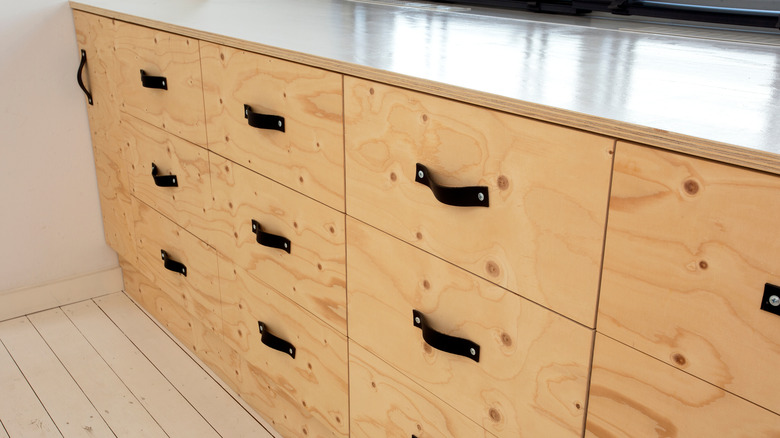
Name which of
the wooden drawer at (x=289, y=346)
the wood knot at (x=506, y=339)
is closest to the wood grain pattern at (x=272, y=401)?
the wooden drawer at (x=289, y=346)

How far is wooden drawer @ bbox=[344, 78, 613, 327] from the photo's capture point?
798 millimetres

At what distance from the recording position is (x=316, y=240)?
127cm

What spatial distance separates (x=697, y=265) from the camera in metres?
0.70

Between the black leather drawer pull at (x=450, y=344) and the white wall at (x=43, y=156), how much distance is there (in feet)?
5.04

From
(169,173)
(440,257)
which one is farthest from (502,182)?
(169,173)

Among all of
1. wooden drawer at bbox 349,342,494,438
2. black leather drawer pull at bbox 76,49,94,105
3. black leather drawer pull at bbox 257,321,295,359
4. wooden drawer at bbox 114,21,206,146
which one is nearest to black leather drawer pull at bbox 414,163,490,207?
wooden drawer at bbox 349,342,494,438

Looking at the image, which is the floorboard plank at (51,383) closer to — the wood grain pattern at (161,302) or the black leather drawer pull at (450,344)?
the wood grain pattern at (161,302)

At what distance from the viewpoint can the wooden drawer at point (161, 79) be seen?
1543 mm

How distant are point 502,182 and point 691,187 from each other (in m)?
0.25

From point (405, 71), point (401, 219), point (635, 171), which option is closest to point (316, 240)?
point (401, 219)

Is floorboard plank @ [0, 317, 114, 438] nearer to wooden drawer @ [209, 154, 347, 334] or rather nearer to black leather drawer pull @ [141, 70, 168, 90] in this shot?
wooden drawer @ [209, 154, 347, 334]

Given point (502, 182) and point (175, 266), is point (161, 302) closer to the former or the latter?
point (175, 266)

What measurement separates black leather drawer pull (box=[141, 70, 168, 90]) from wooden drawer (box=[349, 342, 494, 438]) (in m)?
0.80

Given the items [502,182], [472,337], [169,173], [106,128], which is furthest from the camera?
[106,128]
